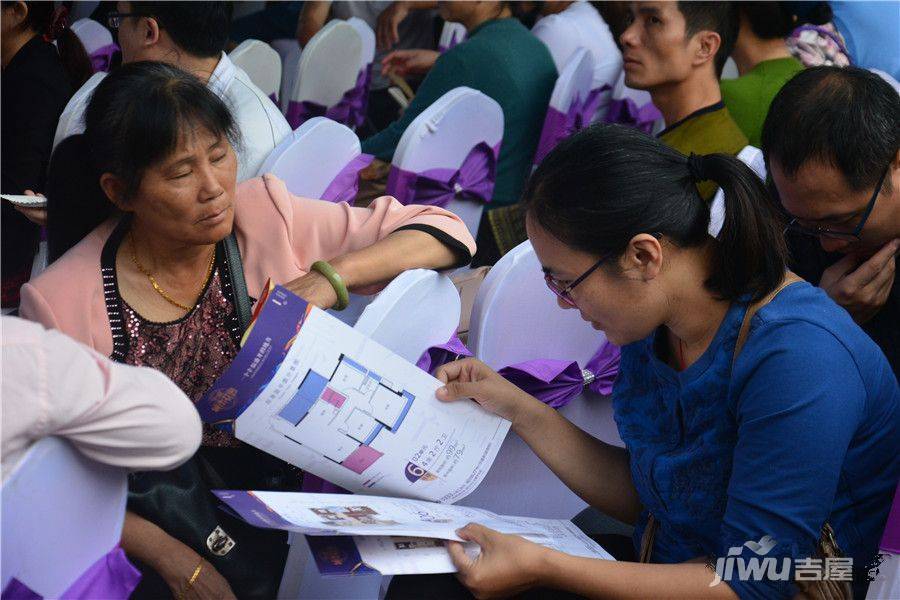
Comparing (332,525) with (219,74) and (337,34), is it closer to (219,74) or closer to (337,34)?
(219,74)

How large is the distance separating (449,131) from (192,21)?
27.0 inches

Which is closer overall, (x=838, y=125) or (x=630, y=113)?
(x=838, y=125)

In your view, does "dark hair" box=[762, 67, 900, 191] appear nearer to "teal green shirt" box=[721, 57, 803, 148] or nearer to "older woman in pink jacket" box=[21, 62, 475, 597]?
"older woman in pink jacket" box=[21, 62, 475, 597]

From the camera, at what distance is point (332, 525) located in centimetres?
117

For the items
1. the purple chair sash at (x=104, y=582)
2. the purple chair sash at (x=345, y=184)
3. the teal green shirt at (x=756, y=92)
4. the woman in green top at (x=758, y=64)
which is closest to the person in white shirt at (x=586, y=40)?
the woman in green top at (x=758, y=64)

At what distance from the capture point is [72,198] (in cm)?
159

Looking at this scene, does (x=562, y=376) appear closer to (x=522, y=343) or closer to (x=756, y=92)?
(x=522, y=343)

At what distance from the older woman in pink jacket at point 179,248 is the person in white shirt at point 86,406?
0.43m

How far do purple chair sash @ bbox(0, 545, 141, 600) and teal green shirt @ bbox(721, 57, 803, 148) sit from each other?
2.23 meters

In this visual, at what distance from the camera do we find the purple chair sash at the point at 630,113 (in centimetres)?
347

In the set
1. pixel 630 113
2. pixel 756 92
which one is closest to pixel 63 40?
pixel 630 113

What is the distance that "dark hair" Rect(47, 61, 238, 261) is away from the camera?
147 centimetres

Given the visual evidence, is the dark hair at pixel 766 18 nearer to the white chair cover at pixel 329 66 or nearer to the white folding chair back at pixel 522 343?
the white chair cover at pixel 329 66

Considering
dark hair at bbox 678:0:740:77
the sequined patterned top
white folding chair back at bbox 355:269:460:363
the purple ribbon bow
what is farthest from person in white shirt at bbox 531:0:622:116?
the sequined patterned top
